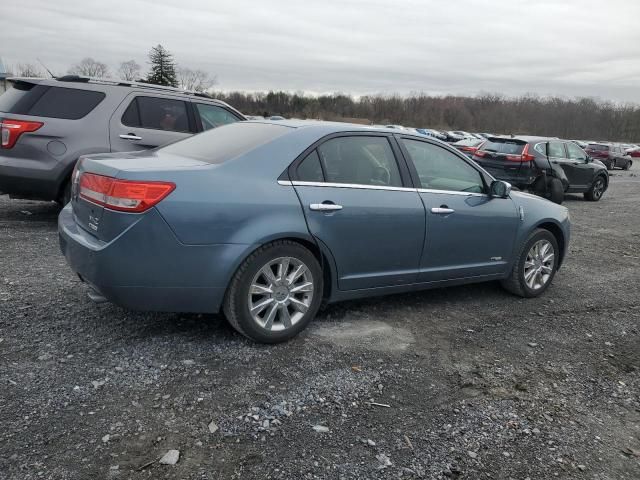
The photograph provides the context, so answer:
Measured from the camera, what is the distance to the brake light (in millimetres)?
6328

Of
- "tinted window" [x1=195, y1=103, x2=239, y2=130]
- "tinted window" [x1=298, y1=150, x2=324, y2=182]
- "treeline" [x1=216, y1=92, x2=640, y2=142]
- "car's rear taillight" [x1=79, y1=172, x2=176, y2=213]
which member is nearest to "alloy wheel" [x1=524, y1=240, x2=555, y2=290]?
"tinted window" [x1=298, y1=150, x2=324, y2=182]

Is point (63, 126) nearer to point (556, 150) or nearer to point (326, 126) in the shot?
point (326, 126)

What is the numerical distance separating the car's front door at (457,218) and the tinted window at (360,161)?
23cm

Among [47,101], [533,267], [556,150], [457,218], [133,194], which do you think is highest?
[47,101]

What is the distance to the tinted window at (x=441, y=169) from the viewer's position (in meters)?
4.65

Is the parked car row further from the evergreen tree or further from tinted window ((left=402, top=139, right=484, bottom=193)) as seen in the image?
the evergreen tree

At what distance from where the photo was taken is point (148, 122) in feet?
23.9

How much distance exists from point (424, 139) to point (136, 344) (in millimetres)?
2892

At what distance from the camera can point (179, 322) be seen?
416 centimetres

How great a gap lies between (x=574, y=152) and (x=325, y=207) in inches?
521

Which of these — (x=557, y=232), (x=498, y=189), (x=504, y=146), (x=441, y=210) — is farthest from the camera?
(x=504, y=146)

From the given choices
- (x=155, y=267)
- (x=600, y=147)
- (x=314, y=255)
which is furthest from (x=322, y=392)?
(x=600, y=147)

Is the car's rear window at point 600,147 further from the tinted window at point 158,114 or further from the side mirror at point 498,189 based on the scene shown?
the side mirror at point 498,189

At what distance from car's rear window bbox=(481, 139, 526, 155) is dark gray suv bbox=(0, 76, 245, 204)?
8956mm
